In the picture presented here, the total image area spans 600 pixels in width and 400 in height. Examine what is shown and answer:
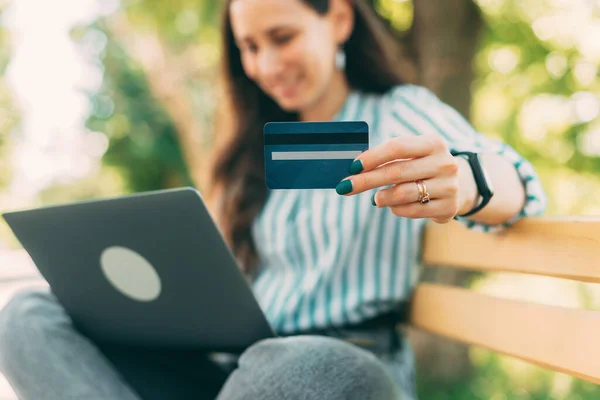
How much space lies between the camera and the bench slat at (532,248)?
81 cm

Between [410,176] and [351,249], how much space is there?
54 centimetres

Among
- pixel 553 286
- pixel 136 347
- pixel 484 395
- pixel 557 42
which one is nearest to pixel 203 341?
pixel 136 347

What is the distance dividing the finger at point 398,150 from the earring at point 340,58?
28.3 inches

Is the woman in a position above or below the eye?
below

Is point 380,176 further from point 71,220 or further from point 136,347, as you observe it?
point 136,347

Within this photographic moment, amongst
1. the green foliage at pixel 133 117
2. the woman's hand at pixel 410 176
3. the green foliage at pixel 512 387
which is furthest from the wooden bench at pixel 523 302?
the green foliage at pixel 133 117

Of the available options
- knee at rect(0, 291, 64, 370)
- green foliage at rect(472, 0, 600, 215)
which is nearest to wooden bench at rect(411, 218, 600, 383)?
knee at rect(0, 291, 64, 370)

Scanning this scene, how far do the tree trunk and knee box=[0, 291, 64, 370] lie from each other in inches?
57.1

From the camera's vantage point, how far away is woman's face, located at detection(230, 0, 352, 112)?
1.25m

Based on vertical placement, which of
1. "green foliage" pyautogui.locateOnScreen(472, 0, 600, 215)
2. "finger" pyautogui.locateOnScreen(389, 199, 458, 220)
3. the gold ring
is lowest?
"green foliage" pyautogui.locateOnScreen(472, 0, 600, 215)

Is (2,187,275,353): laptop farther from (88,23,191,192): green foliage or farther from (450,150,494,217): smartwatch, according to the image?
(88,23,191,192): green foliage

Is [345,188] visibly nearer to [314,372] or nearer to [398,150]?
[398,150]

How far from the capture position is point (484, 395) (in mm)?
2018

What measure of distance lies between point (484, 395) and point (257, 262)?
1.09m
